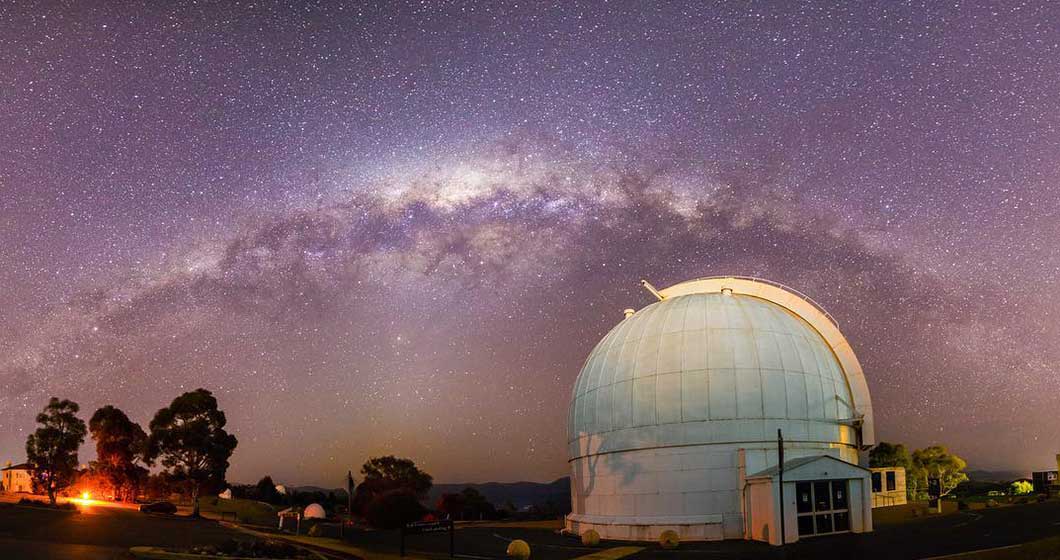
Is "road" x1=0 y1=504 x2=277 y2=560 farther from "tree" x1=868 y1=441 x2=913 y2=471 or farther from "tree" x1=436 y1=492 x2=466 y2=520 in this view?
"tree" x1=868 y1=441 x2=913 y2=471

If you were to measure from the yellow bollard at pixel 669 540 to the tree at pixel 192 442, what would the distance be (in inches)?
1640

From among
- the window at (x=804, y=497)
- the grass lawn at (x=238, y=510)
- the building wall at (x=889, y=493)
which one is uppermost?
the window at (x=804, y=497)

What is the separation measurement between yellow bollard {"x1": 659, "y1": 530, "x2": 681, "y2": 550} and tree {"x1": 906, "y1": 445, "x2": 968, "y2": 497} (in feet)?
203

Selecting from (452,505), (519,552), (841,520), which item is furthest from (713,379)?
(452,505)

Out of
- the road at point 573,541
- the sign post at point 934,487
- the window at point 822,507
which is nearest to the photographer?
the road at point 573,541

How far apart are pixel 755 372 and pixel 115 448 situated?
190ft

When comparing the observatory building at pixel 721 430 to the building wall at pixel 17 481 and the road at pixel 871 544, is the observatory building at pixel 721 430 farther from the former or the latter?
the building wall at pixel 17 481

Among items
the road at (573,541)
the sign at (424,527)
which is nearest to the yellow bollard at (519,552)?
the road at (573,541)

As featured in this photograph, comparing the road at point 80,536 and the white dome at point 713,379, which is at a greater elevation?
the white dome at point 713,379

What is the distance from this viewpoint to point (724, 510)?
3206 centimetres

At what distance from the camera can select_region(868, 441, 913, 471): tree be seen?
263ft

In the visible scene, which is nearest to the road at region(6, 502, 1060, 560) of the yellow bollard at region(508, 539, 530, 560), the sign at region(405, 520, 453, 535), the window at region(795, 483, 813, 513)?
the window at region(795, 483, 813, 513)

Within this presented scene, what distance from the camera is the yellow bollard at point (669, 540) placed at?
29750 millimetres

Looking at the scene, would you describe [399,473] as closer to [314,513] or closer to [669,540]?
[314,513]
